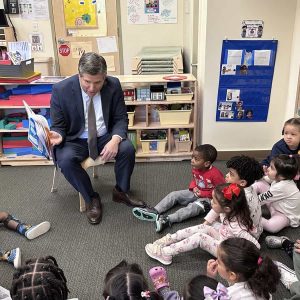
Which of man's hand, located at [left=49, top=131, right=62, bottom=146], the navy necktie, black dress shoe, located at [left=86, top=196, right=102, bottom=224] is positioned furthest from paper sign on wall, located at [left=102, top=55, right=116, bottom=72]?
black dress shoe, located at [left=86, top=196, right=102, bottom=224]

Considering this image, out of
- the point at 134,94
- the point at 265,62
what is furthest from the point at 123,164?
the point at 265,62

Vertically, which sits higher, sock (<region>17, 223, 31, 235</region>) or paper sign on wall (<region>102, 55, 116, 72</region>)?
paper sign on wall (<region>102, 55, 116, 72</region>)

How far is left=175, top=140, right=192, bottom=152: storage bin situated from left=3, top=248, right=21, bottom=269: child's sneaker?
1.64 metres

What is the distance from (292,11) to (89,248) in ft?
7.55

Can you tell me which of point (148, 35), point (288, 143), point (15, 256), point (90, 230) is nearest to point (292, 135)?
point (288, 143)

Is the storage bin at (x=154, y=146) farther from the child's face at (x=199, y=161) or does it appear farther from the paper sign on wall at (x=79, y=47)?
the paper sign on wall at (x=79, y=47)

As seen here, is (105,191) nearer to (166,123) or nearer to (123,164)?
(123,164)

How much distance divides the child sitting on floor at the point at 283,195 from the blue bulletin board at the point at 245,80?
0.95 m

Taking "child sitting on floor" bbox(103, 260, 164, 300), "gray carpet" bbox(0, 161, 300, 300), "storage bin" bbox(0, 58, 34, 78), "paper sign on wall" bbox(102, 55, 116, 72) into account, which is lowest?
"gray carpet" bbox(0, 161, 300, 300)

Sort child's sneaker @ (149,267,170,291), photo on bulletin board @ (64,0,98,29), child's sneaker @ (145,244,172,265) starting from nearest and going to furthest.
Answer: child's sneaker @ (149,267,170,291) < child's sneaker @ (145,244,172,265) < photo on bulletin board @ (64,0,98,29)

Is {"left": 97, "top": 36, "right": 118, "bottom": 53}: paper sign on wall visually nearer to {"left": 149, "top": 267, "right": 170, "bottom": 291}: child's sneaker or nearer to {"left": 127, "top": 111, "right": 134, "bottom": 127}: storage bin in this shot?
{"left": 127, "top": 111, "right": 134, "bottom": 127}: storage bin

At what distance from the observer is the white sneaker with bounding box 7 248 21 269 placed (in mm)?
1771

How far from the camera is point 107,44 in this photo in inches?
165

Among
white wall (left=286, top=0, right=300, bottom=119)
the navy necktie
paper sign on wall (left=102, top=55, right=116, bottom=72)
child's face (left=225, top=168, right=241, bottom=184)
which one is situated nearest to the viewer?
child's face (left=225, top=168, right=241, bottom=184)
